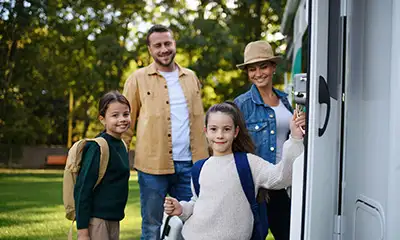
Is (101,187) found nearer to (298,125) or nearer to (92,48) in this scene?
(298,125)

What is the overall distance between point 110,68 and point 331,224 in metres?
15.2

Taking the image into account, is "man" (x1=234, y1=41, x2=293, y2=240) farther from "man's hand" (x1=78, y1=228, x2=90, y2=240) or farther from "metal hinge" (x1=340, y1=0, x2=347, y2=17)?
"metal hinge" (x1=340, y1=0, x2=347, y2=17)

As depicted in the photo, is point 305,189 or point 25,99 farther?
point 25,99

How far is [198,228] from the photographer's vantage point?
3.02 m

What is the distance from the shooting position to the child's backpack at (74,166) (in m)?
3.55

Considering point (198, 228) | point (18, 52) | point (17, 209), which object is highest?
point (18, 52)

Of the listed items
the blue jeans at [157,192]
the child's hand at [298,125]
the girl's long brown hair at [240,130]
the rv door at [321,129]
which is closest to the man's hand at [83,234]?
the blue jeans at [157,192]

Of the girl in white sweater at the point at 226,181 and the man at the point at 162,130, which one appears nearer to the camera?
the girl in white sweater at the point at 226,181

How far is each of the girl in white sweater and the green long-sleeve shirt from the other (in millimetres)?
588

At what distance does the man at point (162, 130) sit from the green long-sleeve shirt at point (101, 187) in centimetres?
59

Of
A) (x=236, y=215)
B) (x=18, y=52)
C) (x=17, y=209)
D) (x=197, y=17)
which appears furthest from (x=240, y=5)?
(x=236, y=215)

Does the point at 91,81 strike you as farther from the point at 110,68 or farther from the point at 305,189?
the point at 305,189

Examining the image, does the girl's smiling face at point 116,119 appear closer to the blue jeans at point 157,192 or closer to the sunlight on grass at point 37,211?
the blue jeans at point 157,192

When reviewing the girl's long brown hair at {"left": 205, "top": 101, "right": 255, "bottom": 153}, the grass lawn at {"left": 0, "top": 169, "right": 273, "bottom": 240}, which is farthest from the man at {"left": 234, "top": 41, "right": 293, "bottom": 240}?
the grass lawn at {"left": 0, "top": 169, "right": 273, "bottom": 240}
